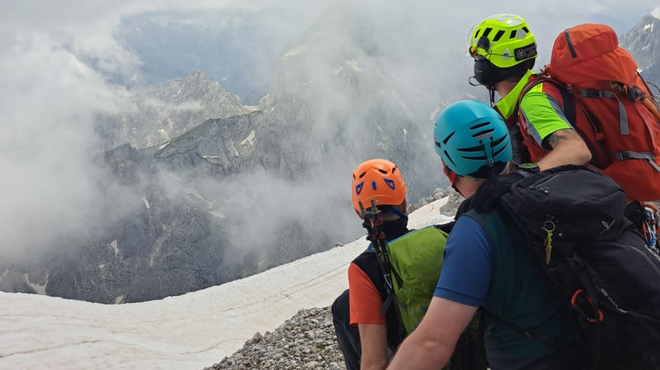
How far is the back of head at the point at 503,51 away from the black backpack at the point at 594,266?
10.4 ft

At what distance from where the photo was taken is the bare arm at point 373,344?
4.60 m

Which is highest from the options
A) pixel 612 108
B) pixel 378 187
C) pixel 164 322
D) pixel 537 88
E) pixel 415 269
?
pixel 537 88

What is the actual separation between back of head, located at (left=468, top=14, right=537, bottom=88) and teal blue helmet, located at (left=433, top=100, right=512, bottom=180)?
2.50 metres

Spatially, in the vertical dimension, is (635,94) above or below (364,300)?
above

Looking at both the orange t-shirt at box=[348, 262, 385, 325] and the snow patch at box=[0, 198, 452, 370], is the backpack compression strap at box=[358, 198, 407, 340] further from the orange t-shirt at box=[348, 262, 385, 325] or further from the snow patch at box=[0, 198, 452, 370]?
the snow patch at box=[0, 198, 452, 370]

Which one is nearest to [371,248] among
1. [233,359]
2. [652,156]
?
[652,156]

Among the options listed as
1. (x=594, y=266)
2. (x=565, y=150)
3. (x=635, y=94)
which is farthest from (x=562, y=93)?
(x=594, y=266)

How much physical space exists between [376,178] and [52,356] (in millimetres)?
24404

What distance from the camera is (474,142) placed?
12.0 feet

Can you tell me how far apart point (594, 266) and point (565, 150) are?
1.69 metres

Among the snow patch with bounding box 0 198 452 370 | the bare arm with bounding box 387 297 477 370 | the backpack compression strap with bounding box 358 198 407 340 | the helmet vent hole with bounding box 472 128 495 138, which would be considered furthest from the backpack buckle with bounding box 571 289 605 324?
the snow patch with bounding box 0 198 452 370

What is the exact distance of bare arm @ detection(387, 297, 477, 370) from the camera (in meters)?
3.10

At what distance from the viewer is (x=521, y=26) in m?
6.13

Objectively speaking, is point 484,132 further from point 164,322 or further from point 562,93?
point 164,322
